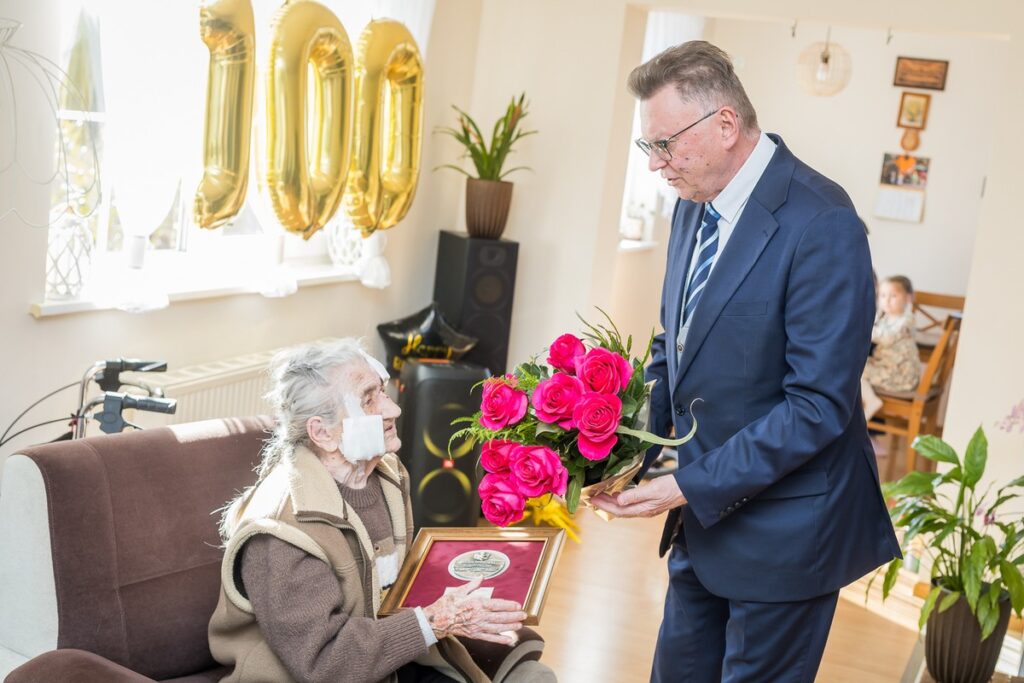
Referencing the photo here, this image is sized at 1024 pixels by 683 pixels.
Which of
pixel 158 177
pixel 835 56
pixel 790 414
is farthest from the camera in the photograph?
pixel 835 56

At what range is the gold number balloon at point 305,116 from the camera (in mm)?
3604

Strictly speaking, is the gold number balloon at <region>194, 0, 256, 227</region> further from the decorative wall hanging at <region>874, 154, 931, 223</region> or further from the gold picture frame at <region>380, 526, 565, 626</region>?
the decorative wall hanging at <region>874, 154, 931, 223</region>

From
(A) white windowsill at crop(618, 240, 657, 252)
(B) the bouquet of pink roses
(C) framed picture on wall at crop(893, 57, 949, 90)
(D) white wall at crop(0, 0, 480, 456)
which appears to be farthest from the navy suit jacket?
(C) framed picture on wall at crop(893, 57, 949, 90)

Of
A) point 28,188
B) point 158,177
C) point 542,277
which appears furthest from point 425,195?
point 28,188

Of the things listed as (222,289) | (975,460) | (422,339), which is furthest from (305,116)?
(975,460)

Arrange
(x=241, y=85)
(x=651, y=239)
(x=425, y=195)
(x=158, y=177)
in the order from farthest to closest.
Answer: (x=651, y=239) → (x=425, y=195) → (x=158, y=177) → (x=241, y=85)

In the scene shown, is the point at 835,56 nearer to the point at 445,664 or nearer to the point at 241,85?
the point at 241,85

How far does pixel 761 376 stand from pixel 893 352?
5038mm

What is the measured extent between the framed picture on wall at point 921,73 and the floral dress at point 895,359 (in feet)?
8.25

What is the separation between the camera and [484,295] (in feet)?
16.8

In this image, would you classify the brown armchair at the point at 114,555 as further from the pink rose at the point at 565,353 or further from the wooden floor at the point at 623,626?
the wooden floor at the point at 623,626

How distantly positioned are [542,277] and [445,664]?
3.47 meters

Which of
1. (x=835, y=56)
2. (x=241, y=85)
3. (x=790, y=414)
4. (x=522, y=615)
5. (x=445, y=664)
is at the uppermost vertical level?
(x=835, y=56)

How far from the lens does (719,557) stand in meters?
2.11
